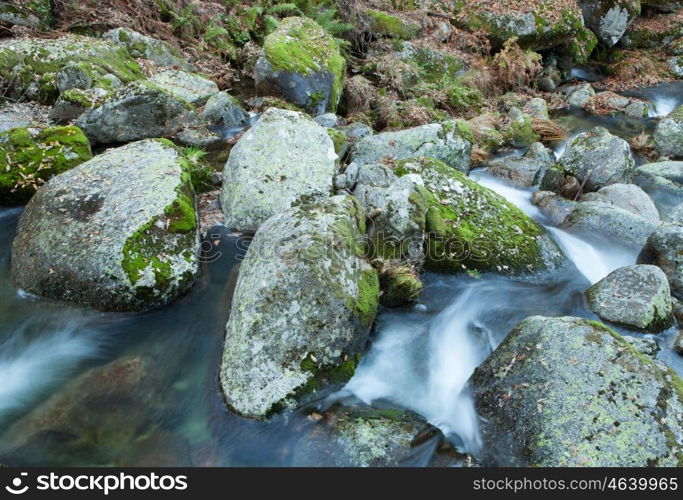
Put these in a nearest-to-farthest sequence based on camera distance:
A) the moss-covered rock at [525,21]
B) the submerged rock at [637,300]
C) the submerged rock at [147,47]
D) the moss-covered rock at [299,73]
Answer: the submerged rock at [637,300] < the moss-covered rock at [299,73] < the submerged rock at [147,47] < the moss-covered rock at [525,21]

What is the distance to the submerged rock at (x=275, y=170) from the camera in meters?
6.33

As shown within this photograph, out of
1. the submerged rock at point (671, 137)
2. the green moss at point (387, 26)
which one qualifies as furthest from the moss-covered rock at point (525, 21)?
the submerged rock at point (671, 137)

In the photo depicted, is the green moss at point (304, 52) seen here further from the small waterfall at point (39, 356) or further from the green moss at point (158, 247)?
the small waterfall at point (39, 356)

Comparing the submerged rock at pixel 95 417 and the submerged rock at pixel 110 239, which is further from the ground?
the submerged rock at pixel 110 239

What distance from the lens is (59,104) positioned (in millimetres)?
8180

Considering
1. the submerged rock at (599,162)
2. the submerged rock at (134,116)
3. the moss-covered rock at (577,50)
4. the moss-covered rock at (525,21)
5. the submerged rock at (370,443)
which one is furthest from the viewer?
the moss-covered rock at (577,50)

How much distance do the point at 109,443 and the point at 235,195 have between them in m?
3.52

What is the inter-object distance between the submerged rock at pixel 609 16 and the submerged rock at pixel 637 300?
14798 mm

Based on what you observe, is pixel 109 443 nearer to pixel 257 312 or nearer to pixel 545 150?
pixel 257 312

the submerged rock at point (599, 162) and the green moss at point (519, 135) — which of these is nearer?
the submerged rock at point (599, 162)

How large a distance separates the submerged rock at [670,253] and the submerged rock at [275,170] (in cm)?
453

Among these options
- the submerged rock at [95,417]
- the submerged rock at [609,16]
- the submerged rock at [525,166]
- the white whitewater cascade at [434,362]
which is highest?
the submerged rock at [609,16]

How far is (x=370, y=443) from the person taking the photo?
3939 millimetres
